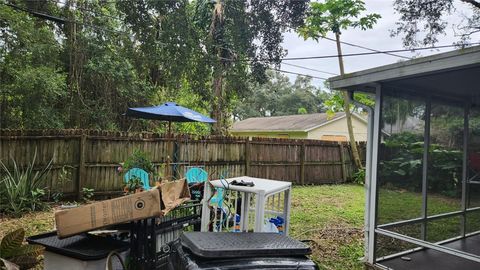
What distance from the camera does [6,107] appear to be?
27.9 ft

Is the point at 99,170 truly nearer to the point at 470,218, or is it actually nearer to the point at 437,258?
the point at 437,258

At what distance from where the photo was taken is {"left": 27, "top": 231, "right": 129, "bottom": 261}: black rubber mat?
248 cm

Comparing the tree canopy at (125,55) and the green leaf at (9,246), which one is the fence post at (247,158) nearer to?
the tree canopy at (125,55)

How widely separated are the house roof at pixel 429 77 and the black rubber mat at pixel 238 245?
2.24 meters

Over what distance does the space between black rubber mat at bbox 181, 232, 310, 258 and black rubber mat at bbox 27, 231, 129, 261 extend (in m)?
0.88

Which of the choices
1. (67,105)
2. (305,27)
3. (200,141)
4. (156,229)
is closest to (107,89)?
(67,105)

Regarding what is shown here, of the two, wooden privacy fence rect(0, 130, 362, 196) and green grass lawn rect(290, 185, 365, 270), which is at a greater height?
wooden privacy fence rect(0, 130, 362, 196)

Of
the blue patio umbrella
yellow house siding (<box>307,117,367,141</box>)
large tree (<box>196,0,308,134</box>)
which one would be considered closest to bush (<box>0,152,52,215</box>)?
the blue patio umbrella

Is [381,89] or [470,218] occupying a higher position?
[381,89]

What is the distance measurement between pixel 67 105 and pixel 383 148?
8927 mm

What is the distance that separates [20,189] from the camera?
5625 millimetres

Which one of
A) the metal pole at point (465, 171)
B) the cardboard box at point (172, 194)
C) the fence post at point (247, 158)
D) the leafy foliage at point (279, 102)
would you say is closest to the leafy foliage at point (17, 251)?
the cardboard box at point (172, 194)

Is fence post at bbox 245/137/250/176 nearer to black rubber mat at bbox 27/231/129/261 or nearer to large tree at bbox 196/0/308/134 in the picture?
large tree at bbox 196/0/308/134

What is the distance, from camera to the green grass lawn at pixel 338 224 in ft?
13.4
